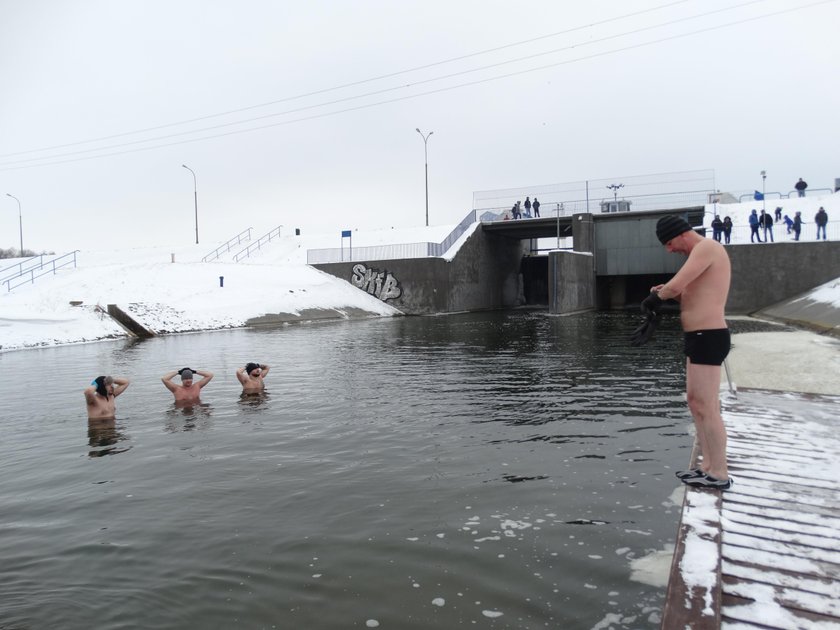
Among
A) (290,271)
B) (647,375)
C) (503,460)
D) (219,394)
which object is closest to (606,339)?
(647,375)

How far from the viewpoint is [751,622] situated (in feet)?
10.7

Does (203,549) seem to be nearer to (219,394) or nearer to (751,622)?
(751,622)

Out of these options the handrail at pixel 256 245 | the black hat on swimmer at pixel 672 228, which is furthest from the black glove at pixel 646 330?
the handrail at pixel 256 245

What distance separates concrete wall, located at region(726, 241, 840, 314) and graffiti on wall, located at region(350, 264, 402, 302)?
22.1 m

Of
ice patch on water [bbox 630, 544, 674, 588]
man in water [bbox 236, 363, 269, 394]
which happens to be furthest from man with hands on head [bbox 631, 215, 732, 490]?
man in water [bbox 236, 363, 269, 394]

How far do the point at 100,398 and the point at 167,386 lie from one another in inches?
56.4

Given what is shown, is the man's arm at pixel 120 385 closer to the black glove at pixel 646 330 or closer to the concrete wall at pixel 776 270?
the black glove at pixel 646 330

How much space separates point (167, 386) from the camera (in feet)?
35.7

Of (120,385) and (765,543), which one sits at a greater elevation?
(120,385)

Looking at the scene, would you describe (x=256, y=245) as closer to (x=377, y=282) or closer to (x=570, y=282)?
(x=377, y=282)

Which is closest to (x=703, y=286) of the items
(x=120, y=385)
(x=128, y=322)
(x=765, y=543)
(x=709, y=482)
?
(x=709, y=482)

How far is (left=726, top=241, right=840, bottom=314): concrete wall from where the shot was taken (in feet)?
108

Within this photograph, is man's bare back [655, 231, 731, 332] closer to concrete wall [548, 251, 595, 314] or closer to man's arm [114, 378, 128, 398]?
man's arm [114, 378, 128, 398]

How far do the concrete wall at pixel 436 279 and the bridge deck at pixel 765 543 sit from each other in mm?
36755
